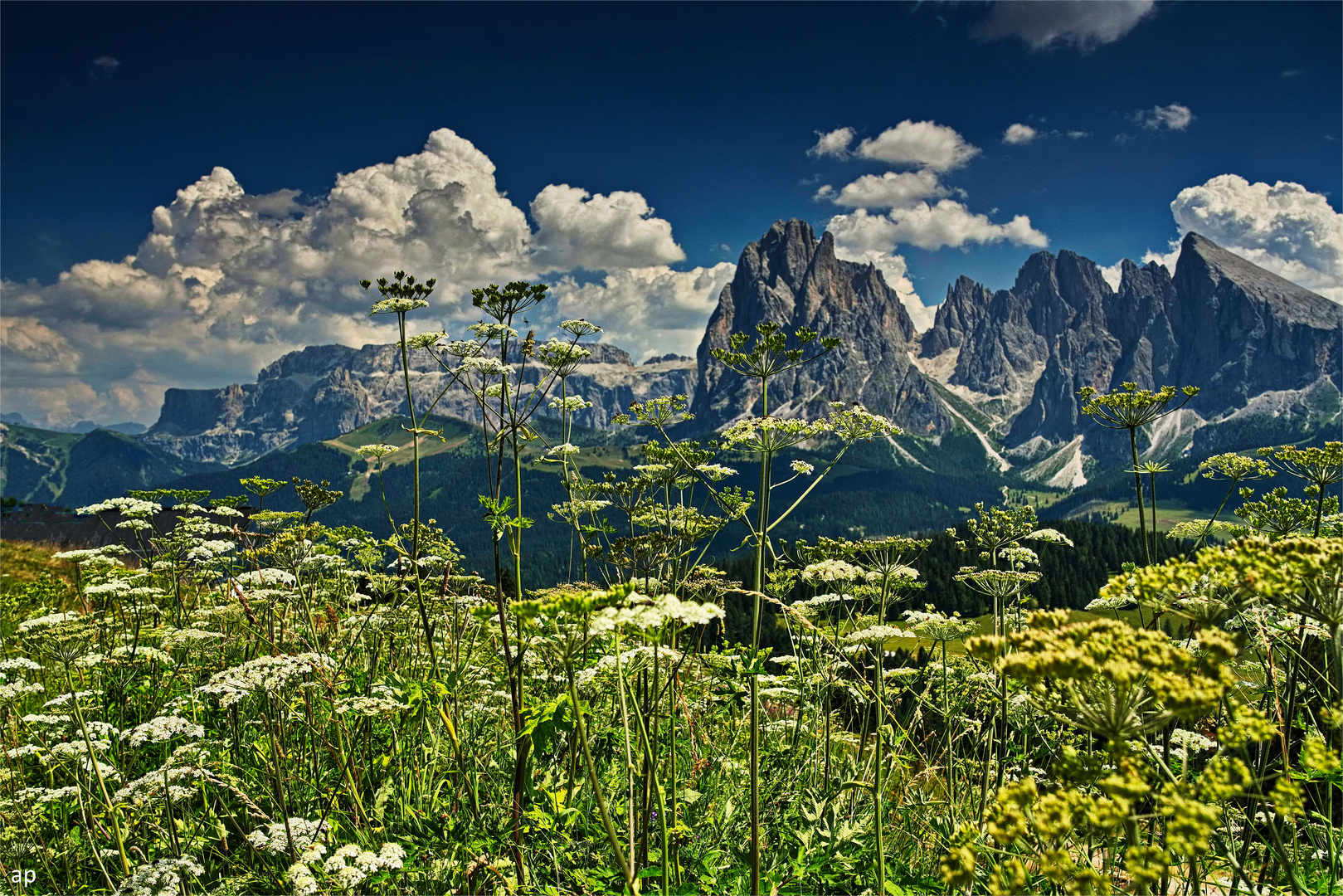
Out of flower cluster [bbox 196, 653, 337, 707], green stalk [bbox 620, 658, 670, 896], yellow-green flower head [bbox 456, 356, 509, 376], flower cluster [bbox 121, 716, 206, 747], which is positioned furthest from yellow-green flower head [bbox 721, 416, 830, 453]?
flower cluster [bbox 121, 716, 206, 747]

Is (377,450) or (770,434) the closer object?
(770,434)

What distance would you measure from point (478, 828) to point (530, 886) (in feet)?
2.81

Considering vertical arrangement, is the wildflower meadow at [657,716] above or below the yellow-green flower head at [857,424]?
below

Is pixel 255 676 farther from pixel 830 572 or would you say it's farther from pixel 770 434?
pixel 830 572

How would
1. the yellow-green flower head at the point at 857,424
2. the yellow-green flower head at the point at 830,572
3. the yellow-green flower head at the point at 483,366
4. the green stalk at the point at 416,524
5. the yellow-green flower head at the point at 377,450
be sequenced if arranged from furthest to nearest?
1. the yellow-green flower head at the point at 377,450
2. the yellow-green flower head at the point at 857,424
3. the yellow-green flower head at the point at 830,572
4. the yellow-green flower head at the point at 483,366
5. the green stalk at the point at 416,524

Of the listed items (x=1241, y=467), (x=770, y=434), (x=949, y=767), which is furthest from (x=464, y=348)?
(x=1241, y=467)

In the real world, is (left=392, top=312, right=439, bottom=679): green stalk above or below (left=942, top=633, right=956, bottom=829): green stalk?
above

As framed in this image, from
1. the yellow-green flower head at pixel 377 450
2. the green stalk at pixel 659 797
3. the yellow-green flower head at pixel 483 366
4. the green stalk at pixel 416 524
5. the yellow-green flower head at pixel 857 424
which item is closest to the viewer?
the green stalk at pixel 659 797

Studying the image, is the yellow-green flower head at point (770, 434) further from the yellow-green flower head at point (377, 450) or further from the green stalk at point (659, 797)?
the yellow-green flower head at point (377, 450)

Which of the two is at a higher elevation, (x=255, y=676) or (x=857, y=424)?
(x=857, y=424)

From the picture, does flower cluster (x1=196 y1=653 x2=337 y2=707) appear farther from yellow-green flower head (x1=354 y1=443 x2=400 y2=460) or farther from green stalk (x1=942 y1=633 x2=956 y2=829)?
green stalk (x1=942 y1=633 x2=956 y2=829)

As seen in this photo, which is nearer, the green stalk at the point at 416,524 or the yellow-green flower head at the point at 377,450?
the green stalk at the point at 416,524

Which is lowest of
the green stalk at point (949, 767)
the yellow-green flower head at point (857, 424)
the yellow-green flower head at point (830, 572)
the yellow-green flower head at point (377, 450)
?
the green stalk at point (949, 767)

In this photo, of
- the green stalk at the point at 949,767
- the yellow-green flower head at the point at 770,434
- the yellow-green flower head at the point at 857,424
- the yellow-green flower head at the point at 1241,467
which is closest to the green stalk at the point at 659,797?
the green stalk at the point at 949,767
